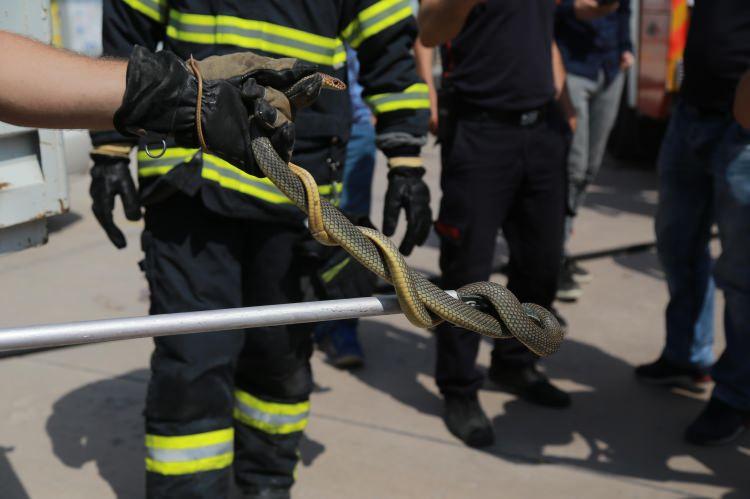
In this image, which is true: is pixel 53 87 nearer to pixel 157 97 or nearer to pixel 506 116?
pixel 157 97

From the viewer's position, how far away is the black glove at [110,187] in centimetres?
257

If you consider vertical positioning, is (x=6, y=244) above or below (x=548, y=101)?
below

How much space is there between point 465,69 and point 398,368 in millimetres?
1291

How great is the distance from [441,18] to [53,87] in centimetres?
168

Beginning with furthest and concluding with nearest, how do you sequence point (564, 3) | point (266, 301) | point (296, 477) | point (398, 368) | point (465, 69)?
point (564, 3) → point (398, 368) → point (465, 69) → point (296, 477) → point (266, 301)

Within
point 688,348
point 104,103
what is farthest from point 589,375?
point 104,103

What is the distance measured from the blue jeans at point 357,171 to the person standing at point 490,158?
641 millimetres

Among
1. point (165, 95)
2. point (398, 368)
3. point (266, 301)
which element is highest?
point (165, 95)

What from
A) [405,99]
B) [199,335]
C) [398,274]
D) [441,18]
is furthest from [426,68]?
[398,274]

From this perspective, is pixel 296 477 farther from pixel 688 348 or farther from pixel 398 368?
pixel 688 348

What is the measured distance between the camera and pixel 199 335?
7.91 ft

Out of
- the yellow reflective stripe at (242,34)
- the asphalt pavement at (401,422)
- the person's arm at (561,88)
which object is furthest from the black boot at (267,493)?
the person's arm at (561,88)

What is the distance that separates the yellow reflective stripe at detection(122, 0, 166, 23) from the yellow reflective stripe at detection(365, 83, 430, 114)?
2.17 feet

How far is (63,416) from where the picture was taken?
334 centimetres
